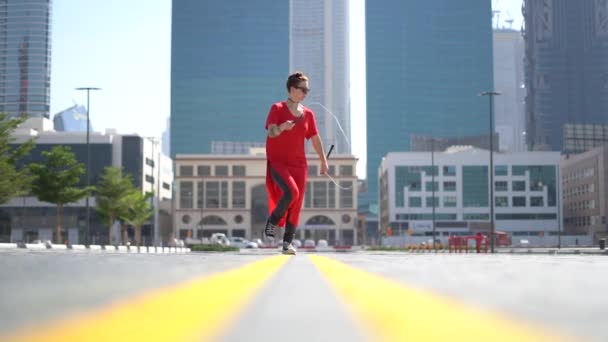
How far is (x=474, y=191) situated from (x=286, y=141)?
334ft

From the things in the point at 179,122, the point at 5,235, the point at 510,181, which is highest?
the point at 179,122

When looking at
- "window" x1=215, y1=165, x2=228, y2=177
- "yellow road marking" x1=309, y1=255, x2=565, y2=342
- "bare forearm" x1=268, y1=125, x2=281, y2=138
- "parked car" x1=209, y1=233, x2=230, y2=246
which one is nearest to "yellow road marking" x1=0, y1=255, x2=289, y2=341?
"yellow road marking" x1=309, y1=255, x2=565, y2=342

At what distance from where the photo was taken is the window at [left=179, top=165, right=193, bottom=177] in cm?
11219

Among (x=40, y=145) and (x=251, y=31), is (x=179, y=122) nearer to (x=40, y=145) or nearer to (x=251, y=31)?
(x=251, y=31)

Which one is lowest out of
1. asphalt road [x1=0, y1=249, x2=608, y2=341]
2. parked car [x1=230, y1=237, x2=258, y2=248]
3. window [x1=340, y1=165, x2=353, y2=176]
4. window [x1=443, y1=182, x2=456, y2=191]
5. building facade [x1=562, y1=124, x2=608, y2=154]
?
parked car [x1=230, y1=237, x2=258, y2=248]

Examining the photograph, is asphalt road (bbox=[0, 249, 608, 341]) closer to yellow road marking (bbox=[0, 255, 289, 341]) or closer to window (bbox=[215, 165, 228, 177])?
yellow road marking (bbox=[0, 255, 289, 341])

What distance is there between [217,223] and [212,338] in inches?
4416

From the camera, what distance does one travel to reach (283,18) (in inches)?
7726

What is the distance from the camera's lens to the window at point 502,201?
10794 cm

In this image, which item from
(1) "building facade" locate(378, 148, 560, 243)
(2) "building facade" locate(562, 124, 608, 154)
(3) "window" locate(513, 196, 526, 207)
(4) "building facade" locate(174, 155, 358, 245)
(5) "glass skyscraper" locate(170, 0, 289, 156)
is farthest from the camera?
(5) "glass skyscraper" locate(170, 0, 289, 156)

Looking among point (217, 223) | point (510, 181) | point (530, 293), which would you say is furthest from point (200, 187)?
point (530, 293)

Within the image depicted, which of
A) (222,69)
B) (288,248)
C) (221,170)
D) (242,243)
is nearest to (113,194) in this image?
(242,243)

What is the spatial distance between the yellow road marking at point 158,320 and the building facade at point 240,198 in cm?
10727

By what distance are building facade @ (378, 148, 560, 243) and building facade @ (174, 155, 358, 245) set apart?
7009 millimetres
